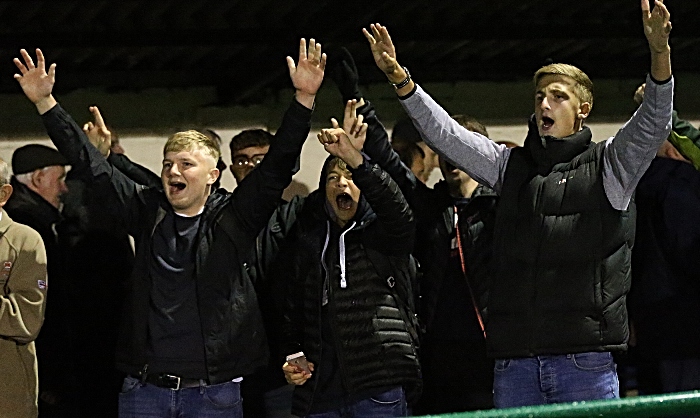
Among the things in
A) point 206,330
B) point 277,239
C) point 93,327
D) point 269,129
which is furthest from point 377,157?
point 269,129

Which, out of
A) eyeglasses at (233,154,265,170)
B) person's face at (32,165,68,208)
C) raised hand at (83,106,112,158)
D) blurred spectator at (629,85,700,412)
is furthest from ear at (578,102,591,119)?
person's face at (32,165,68,208)

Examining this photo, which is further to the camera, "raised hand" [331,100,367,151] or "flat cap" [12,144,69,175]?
"flat cap" [12,144,69,175]

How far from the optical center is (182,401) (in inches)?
180

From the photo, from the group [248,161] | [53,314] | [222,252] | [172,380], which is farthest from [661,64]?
[53,314]

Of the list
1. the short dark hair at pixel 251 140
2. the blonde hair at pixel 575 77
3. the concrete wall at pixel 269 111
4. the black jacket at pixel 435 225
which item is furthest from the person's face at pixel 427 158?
the blonde hair at pixel 575 77

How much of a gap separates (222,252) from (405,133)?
2139 millimetres

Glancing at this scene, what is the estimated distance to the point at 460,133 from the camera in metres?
4.42

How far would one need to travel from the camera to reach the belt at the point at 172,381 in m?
4.56

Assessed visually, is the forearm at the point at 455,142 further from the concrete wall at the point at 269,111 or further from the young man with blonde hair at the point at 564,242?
the concrete wall at the point at 269,111

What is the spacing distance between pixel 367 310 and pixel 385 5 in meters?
1.88

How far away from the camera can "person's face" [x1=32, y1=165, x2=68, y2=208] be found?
629cm

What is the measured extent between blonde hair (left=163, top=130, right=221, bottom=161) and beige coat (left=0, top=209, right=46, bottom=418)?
0.65 meters

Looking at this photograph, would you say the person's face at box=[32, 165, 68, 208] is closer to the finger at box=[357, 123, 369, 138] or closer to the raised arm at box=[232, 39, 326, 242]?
the raised arm at box=[232, 39, 326, 242]

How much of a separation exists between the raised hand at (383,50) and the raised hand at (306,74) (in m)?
0.27
